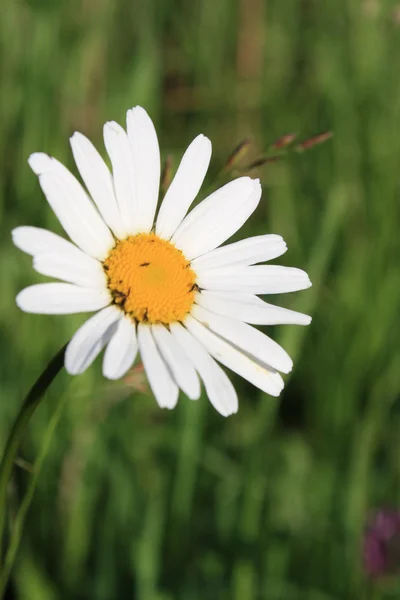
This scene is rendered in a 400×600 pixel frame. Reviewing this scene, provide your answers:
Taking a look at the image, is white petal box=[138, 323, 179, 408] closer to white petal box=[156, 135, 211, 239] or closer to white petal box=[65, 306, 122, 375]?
white petal box=[65, 306, 122, 375]

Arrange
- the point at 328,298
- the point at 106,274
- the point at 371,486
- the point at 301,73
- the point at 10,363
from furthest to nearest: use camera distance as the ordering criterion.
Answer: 1. the point at 301,73
2. the point at 328,298
3. the point at 371,486
4. the point at 10,363
5. the point at 106,274

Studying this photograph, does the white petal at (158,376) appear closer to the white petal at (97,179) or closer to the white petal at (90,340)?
the white petal at (90,340)

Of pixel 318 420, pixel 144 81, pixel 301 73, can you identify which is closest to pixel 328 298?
pixel 318 420

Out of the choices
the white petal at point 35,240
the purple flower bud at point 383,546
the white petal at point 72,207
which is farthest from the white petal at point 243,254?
the purple flower bud at point 383,546

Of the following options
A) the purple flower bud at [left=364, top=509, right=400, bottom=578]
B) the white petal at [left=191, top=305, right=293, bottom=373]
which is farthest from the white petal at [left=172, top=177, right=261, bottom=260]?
the purple flower bud at [left=364, top=509, right=400, bottom=578]

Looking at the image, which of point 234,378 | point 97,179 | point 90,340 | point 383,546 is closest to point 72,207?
point 97,179

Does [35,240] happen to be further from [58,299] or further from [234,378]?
[234,378]

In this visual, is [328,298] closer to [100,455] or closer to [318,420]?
[318,420]
